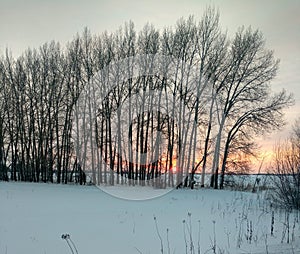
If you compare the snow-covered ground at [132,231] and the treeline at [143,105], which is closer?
the snow-covered ground at [132,231]

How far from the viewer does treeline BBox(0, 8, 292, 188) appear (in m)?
26.4

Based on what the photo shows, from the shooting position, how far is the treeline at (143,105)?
86.5 feet

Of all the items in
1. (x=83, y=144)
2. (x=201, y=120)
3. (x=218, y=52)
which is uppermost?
(x=218, y=52)

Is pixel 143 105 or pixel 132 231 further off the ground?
pixel 143 105

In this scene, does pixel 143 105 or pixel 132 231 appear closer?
pixel 132 231

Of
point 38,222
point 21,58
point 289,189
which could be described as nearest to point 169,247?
point 38,222

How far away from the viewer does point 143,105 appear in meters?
27.5

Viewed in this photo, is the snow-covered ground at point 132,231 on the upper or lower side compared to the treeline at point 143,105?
lower

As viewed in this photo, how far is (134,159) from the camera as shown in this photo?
28.0 m

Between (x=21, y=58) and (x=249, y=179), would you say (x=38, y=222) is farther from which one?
(x=21, y=58)

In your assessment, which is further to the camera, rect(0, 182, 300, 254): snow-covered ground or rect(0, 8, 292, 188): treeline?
rect(0, 8, 292, 188): treeline

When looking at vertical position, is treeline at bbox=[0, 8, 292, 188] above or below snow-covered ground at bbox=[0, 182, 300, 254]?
above

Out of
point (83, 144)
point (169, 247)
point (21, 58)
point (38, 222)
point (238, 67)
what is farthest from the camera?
point (21, 58)

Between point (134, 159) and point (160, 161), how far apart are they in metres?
2.11
